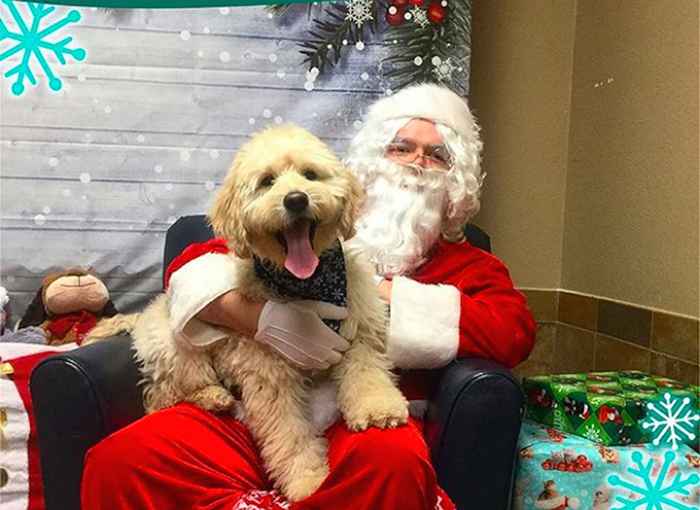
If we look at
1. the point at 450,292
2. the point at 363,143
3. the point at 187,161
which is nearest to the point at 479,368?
the point at 450,292

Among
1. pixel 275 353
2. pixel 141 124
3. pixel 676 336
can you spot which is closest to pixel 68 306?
pixel 141 124

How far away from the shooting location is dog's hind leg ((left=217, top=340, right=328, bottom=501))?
138 centimetres

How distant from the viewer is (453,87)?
94.7 inches

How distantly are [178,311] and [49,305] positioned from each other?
0.81m

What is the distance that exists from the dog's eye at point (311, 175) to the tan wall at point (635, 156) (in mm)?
1215

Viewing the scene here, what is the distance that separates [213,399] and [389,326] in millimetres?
395

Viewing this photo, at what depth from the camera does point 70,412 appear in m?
1.43

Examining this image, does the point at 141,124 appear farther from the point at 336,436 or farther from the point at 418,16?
the point at 336,436

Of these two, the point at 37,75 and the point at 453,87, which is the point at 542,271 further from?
the point at 37,75

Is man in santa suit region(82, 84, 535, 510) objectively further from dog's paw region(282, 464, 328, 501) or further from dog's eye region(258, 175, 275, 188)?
dog's eye region(258, 175, 275, 188)

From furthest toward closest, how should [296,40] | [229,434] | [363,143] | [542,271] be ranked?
1. [542,271]
2. [296,40]
3. [363,143]
4. [229,434]

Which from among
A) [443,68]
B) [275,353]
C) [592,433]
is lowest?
[592,433]

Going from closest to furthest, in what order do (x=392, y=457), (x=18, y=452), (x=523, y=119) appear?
1. (x=392, y=457)
2. (x=18, y=452)
3. (x=523, y=119)

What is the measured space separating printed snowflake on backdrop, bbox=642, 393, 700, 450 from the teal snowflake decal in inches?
76.9
